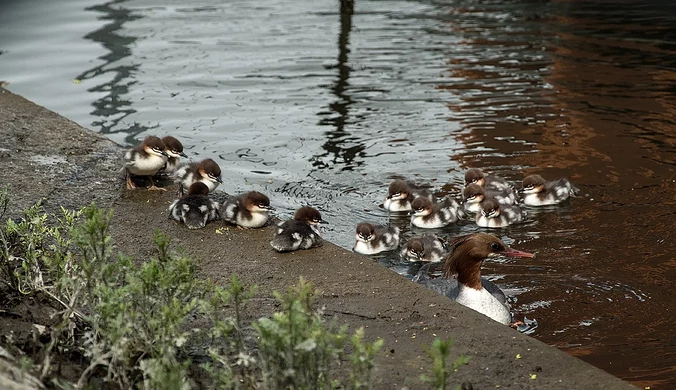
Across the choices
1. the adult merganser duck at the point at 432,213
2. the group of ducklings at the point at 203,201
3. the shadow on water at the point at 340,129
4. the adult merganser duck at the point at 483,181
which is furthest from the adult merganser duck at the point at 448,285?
the shadow on water at the point at 340,129

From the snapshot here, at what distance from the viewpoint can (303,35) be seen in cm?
1373

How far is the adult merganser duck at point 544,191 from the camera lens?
25.1 ft

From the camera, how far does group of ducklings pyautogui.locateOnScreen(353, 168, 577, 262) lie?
275 inches

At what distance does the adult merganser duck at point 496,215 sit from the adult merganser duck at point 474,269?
1230 millimetres

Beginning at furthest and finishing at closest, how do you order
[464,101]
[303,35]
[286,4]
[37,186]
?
[286,4]
[303,35]
[464,101]
[37,186]

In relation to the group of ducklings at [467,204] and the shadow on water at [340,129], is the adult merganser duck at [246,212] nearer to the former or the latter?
the group of ducklings at [467,204]

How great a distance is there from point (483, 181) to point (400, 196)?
29.5 inches

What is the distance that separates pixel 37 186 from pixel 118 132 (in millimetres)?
3325

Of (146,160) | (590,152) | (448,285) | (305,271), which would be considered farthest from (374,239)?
(590,152)

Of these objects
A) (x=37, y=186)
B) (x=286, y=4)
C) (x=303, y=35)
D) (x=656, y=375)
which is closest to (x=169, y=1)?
(x=286, y=4)

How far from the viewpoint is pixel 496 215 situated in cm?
736

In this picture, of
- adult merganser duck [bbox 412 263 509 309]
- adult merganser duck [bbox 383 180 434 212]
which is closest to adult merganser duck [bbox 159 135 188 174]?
adult merganser duck [bbox 383 180 434 212]

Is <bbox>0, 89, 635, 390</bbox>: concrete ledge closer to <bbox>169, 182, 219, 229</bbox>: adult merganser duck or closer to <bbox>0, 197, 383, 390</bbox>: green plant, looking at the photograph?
<bbox>169, 182, 219, 229</bbox>: adult merganser duck

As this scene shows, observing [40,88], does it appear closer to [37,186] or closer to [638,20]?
[37,186]
